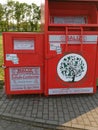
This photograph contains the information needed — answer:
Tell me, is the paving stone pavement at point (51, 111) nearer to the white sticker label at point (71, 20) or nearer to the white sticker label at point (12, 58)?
the white sticker label at point (12, 58)

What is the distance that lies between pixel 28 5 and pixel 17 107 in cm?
4390

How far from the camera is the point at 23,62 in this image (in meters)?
4.29

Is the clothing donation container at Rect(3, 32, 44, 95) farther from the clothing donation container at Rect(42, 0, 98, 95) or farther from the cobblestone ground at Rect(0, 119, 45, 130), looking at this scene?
the cobblestone ground at Rect(0, 119, 45, 130)

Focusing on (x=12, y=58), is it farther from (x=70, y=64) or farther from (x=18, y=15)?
(x=18, y=15)

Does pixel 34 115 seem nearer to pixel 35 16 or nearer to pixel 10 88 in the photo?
pixel 10 88

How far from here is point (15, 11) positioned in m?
44.3

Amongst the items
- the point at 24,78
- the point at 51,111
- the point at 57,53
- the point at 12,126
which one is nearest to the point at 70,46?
the point at 57,53

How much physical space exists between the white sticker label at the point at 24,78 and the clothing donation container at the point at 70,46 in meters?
0.25

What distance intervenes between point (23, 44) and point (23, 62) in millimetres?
386

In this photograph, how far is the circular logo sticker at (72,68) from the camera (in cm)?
434

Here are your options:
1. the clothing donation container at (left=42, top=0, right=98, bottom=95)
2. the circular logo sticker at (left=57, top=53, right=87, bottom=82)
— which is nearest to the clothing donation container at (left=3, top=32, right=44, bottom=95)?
the clothing donation container at (left=42, top=0, right=98, bottom=95)

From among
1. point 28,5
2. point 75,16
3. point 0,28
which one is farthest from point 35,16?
point 75,16

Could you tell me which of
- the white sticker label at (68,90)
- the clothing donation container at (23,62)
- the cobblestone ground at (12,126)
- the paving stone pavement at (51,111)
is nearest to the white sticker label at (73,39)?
the clothing donation container at (23,62)

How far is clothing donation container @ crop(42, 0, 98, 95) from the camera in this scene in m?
4.20
